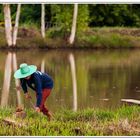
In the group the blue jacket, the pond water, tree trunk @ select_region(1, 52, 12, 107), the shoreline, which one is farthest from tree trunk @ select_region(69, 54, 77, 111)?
the shoreline

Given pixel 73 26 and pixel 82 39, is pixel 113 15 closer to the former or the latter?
pixel 73 26

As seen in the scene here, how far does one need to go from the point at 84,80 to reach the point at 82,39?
1589 cm

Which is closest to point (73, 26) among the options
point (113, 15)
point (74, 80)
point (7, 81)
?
point (113, 15)

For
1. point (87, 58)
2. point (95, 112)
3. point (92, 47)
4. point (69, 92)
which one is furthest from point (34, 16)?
point (95, 112)

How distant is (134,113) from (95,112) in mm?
612

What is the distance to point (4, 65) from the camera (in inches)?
861

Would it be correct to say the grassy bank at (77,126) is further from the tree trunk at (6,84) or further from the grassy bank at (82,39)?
A: the grassy bank at (82,39)

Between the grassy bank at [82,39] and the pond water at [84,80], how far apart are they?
11.9 ft

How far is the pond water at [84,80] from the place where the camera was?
12.5 metres

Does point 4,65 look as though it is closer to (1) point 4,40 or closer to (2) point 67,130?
(1) point 4,40

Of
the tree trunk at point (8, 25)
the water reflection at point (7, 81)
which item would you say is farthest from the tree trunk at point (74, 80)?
the tree trunk at point (8, 25)

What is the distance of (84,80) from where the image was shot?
17.3 meters

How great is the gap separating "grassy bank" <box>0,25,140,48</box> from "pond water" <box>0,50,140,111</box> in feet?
11.9

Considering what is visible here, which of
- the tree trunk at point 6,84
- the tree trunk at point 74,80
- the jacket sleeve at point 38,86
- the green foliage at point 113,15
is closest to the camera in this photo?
the jacket sleeve at point 38,86
